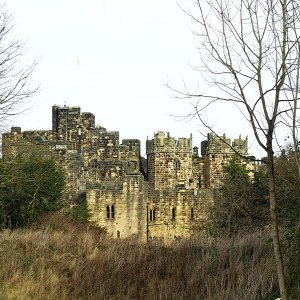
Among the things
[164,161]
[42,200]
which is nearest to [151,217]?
[164,161]

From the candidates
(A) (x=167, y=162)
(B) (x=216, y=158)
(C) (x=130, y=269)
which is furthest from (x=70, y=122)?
(C) (x=130, y=269)

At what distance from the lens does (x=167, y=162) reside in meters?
43.9

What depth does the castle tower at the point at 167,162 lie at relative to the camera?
4381 cm

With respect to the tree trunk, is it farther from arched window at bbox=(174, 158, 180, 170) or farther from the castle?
arched window at bbox=(174, 158, 180, 170)

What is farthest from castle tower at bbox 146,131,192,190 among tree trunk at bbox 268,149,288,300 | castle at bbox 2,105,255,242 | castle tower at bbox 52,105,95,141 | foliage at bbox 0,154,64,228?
tree trunk at bbox 268,149,288,300

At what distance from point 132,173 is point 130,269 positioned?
2476cm

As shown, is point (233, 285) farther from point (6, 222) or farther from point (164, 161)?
point (164, 161)

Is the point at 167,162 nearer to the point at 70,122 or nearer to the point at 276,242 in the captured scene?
the point at 70,122

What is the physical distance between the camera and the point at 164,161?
144 feet

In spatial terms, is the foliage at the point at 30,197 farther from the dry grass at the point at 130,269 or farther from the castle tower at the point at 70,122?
the castle tower at the point at 70,122

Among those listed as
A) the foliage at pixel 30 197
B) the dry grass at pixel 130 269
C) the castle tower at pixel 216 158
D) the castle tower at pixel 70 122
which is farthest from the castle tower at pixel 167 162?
the dry grass at pixel 130 269

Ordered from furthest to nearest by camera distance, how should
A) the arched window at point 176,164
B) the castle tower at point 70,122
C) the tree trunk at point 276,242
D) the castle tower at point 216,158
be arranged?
1. the castle tower at point 216,158
2. the castle tower at point 70,122
3. the arched window at point 176,164
4. the tree trunk at point 276,242

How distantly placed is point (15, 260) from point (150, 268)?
3099mm

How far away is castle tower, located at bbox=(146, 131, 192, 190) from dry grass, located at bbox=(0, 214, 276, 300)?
27654 mm
